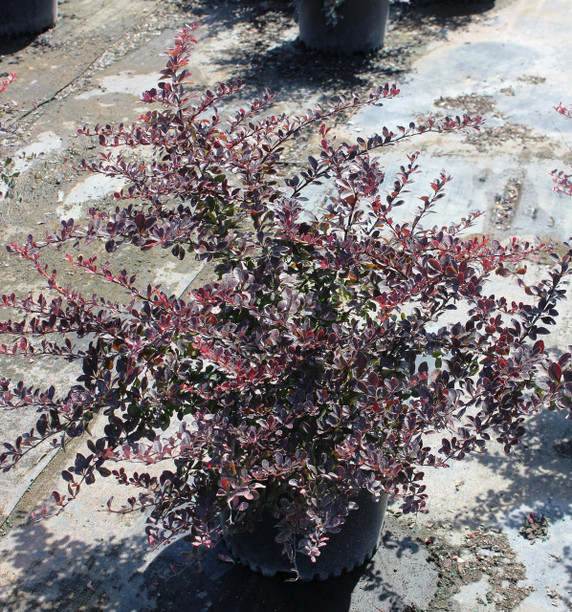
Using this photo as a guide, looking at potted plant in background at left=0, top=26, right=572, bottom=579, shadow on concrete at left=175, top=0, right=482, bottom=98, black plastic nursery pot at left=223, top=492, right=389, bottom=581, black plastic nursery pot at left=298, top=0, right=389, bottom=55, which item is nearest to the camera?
potted plant in background at left=0, top=26, right=572, bottom=579

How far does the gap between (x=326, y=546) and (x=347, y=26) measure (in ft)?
19.6

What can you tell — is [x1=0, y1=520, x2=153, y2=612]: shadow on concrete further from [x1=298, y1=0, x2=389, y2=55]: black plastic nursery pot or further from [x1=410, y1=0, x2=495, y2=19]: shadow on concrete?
[x1=410, y1=0, x2=495, y2=19]: shadow on concrete

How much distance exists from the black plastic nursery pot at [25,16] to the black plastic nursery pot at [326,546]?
7.23m

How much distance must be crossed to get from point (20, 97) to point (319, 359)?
5.57 meters

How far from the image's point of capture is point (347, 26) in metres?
7.07

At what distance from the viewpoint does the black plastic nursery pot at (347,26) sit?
23.1 feet

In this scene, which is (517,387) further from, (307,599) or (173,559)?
(173,559)

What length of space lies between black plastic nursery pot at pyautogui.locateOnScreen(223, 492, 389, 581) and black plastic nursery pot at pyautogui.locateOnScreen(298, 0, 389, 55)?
19.1 feet

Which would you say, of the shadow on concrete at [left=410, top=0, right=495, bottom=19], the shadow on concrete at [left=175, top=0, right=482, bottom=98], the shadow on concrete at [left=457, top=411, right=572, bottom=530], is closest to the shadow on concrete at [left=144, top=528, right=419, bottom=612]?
the shadow on concrete at [left=457, top=411, right=572, bottom=530]

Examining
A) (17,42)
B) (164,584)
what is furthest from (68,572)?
(17,42)

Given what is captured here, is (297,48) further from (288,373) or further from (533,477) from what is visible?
(288,373)

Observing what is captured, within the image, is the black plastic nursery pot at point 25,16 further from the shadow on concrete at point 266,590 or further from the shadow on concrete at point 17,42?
the shadow on concrete at point 266,590

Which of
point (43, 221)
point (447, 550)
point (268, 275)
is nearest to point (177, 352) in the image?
point (268, 275)

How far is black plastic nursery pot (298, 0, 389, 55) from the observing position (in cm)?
704
